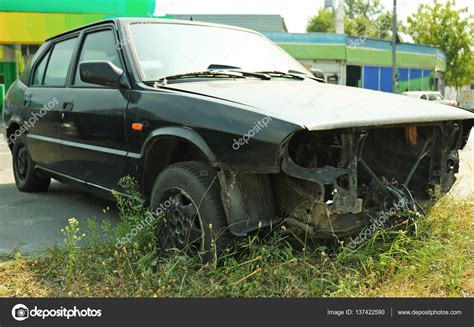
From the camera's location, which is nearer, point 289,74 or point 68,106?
point 289,74

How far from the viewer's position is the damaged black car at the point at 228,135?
113 inches

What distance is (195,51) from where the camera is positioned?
13.0 feet

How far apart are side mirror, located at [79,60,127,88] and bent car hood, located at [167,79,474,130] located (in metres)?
0.43

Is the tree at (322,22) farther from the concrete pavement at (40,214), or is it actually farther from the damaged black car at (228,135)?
the damaged black car at (228,135)

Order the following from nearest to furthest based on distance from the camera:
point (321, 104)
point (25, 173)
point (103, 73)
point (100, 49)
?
point (321, 104), point (103, 73), point (100, 49), point (25, 173)

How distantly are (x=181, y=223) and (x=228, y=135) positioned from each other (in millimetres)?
675

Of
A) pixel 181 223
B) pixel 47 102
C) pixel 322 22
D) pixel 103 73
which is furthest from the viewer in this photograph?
pixel 322 22

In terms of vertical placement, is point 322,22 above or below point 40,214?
above

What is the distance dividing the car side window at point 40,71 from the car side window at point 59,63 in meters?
0.11

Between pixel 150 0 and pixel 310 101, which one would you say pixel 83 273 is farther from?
pixel 150 0

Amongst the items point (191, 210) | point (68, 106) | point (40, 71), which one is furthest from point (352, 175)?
point (40, 71)

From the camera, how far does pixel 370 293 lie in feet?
8.99

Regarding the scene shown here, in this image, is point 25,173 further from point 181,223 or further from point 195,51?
point 181,223

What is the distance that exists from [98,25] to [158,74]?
1058 mm
